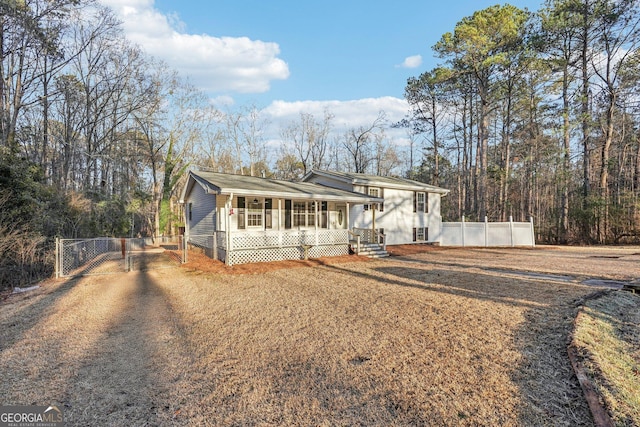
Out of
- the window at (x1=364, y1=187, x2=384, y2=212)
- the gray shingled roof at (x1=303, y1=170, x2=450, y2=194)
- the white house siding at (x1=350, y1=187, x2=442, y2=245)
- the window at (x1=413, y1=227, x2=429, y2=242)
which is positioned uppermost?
the gray shingled roof at (x1=303, y1=170, x2=450, y2=194)

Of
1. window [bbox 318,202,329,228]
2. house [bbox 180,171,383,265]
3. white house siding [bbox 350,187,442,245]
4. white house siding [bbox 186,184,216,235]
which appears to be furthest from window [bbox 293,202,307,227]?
white house siding [bbox 186,184,216,235]

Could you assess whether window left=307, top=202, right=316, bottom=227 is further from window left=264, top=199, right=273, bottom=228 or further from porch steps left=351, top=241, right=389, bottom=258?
porch steps left=351, top=241, right=389, bottom=258

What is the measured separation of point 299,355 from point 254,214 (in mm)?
10036

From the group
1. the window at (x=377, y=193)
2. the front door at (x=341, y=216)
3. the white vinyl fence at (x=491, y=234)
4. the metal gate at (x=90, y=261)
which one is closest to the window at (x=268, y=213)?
the metal gate at (x=90, y=261)

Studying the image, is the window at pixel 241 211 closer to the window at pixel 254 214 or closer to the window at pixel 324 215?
the window at pixel 254 214

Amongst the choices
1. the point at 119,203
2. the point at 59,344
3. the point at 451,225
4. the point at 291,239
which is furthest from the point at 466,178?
the point at 59,344

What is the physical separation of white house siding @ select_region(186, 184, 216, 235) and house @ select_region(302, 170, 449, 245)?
7.32 m

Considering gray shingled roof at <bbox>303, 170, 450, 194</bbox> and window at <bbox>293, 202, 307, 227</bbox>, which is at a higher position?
gray shingled roof at <bbox>303, 170, 450, 194</bbox>

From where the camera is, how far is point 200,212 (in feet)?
50.9

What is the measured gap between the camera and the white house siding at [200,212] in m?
14.0

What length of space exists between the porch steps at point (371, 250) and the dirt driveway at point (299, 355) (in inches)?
277

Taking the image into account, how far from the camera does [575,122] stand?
816 inches

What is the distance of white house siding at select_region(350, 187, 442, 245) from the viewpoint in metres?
17.5

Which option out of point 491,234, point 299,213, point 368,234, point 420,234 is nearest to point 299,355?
point 299,213
